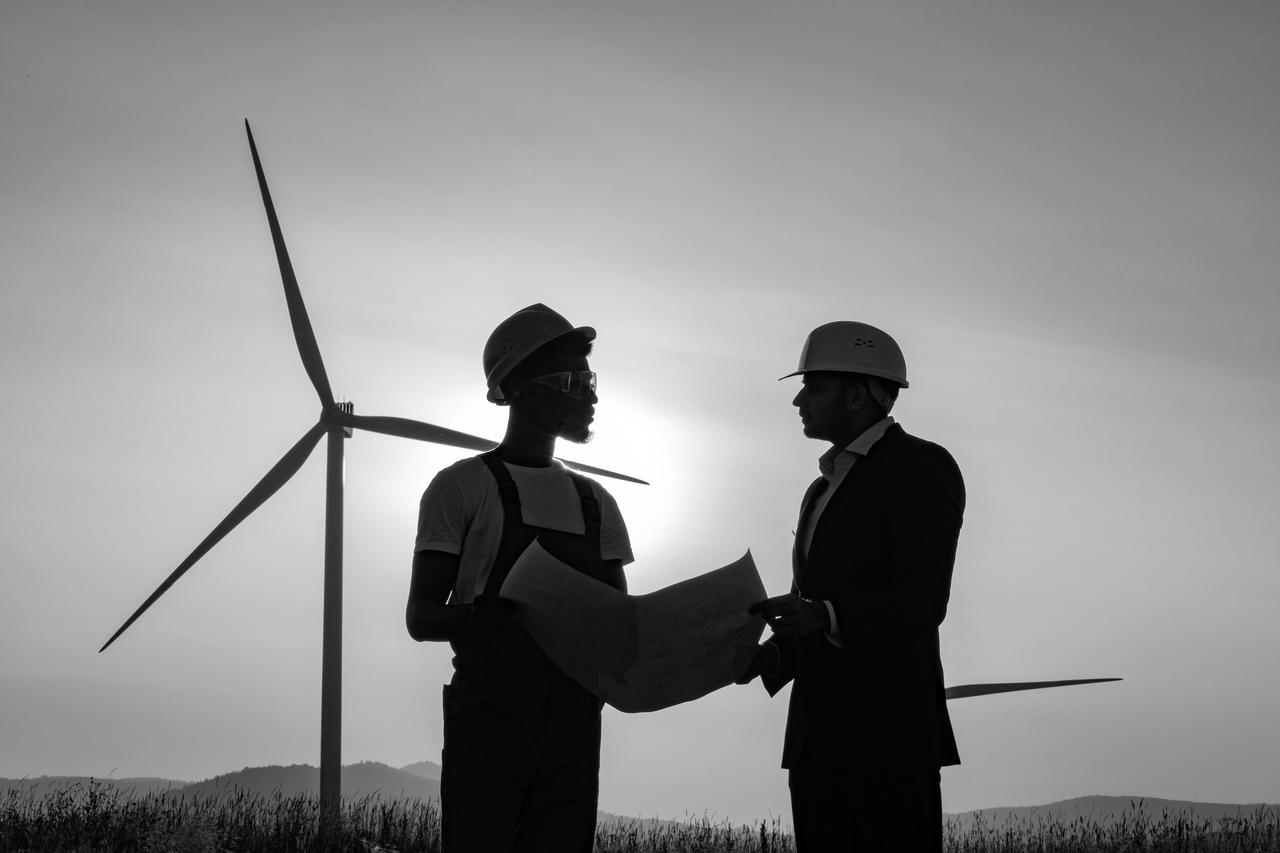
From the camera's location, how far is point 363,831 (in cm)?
1548

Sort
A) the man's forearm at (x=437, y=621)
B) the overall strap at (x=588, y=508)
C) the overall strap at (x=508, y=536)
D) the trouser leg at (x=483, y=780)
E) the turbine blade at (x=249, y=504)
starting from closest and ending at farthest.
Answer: the trouser leg at (x=483, y=780), the man's forearm at (x=437, y=621), the overall strap at (x=508, y=536), the overall strap at (x=588, y=508), the turbine blade at (x=249, y=504)

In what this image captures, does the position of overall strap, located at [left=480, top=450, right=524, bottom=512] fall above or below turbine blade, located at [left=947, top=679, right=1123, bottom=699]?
above

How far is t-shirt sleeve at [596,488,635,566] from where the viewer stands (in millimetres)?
6746

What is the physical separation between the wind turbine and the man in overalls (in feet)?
53.7

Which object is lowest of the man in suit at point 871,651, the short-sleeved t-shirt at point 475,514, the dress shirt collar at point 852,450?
the man in suit at point 871,651

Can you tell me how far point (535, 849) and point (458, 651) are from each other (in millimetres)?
977

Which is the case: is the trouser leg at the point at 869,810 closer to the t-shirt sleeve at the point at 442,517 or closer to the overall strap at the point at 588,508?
the overall strap at the point at 588,508

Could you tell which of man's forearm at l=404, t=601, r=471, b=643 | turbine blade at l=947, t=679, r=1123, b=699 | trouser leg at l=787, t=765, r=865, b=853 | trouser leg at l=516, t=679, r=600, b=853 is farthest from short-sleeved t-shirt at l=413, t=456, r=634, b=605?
turbine blade at l=947, t=679, r=1123, b=699

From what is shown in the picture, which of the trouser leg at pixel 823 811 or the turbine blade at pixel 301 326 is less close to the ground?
the turbine blade at pixel 301 326

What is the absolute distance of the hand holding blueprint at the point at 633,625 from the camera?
5.89 meters

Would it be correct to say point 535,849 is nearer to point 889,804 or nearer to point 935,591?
point 889,804

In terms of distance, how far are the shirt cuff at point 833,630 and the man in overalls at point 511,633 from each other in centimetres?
114

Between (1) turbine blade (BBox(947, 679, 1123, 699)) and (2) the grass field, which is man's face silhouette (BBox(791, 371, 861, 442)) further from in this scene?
(2) the grass field

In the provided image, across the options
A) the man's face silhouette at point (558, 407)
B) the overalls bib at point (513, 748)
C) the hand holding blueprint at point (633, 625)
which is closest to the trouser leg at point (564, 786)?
the overalls bib at point (513, 748)
